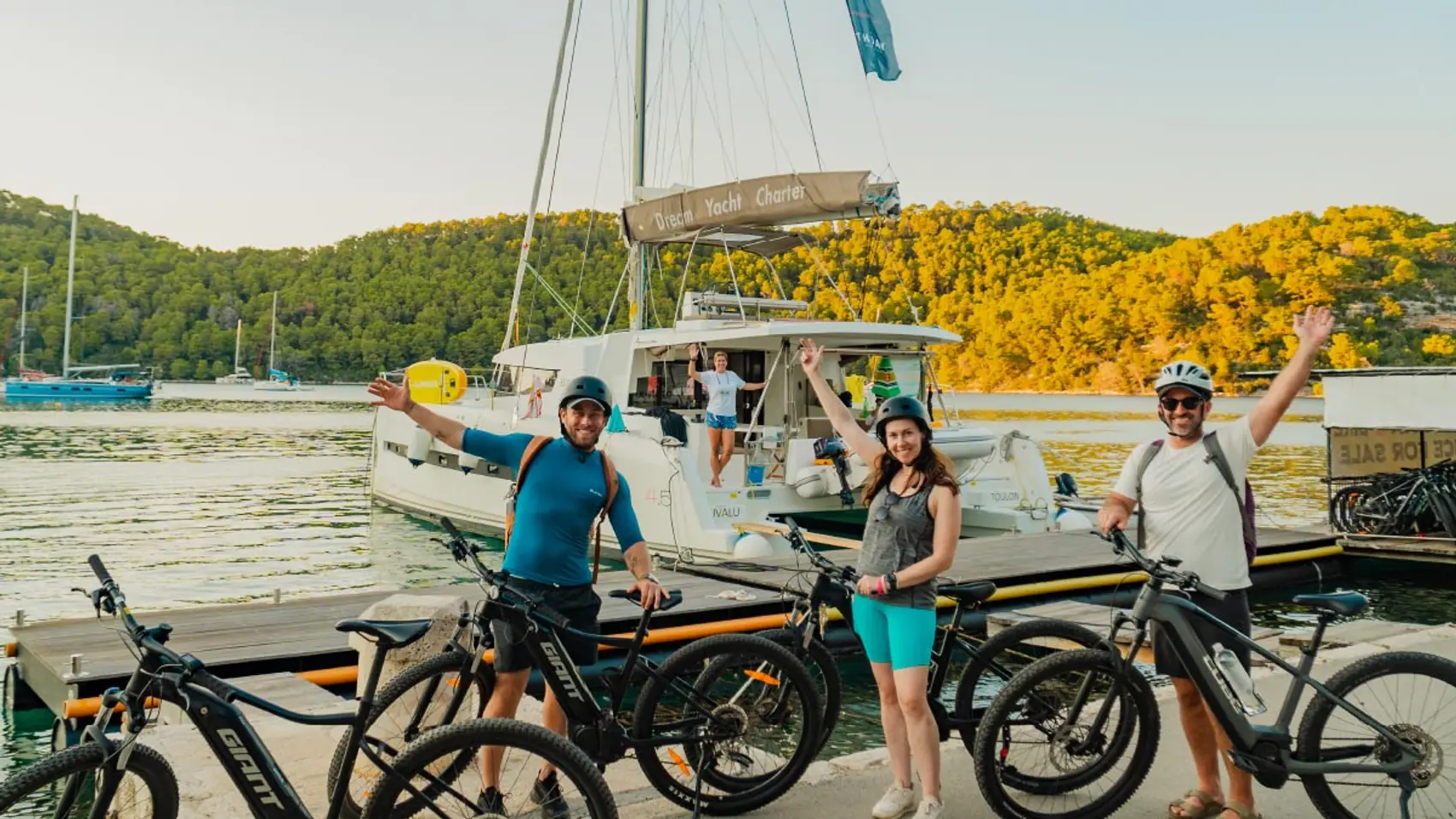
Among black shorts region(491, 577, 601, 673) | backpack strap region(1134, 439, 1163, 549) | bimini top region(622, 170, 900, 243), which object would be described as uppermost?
bimini top region(622, 170, 900, 243)

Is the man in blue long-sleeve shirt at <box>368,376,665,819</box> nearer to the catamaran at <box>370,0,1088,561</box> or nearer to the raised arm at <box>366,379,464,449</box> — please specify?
the raised arm at <box>366,379,464,449</box>

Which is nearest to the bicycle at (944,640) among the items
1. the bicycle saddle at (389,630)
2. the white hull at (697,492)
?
the bicycle saddle at (389,630)

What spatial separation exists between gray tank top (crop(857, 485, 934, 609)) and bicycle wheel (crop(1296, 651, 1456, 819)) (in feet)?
4.69

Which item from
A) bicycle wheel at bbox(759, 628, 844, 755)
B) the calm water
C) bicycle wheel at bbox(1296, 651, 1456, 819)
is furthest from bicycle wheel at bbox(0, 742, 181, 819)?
the calm water

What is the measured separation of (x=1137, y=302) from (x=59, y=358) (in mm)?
99390

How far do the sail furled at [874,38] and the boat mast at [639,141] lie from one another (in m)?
3.69

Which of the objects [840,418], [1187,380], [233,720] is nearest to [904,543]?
[840,418]

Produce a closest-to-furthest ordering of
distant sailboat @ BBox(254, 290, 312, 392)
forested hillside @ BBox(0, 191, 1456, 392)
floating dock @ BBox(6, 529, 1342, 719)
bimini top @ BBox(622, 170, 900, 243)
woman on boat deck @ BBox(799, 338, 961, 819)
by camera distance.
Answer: woman on boat deck @ BBox(799, 338, 961, 819), floating dock @ BBox(6, 529, 1342, 719), bimini top @ BBox(622, 170, 900, 243), forested hillside @ BBox(0, 191, 1456, 392), distant sailboat @ BBox(254, 290, 312, 392)

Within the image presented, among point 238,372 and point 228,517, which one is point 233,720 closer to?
point 228,517

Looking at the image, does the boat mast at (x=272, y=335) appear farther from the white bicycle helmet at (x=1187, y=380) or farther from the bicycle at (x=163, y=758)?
the white bicycle helmet at (x=1187, y=380)

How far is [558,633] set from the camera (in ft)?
13.0

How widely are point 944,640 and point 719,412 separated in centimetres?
801

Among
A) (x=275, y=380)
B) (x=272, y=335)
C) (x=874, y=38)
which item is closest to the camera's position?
(x=874, y=38)

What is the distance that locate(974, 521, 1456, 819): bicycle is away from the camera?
3826mm
